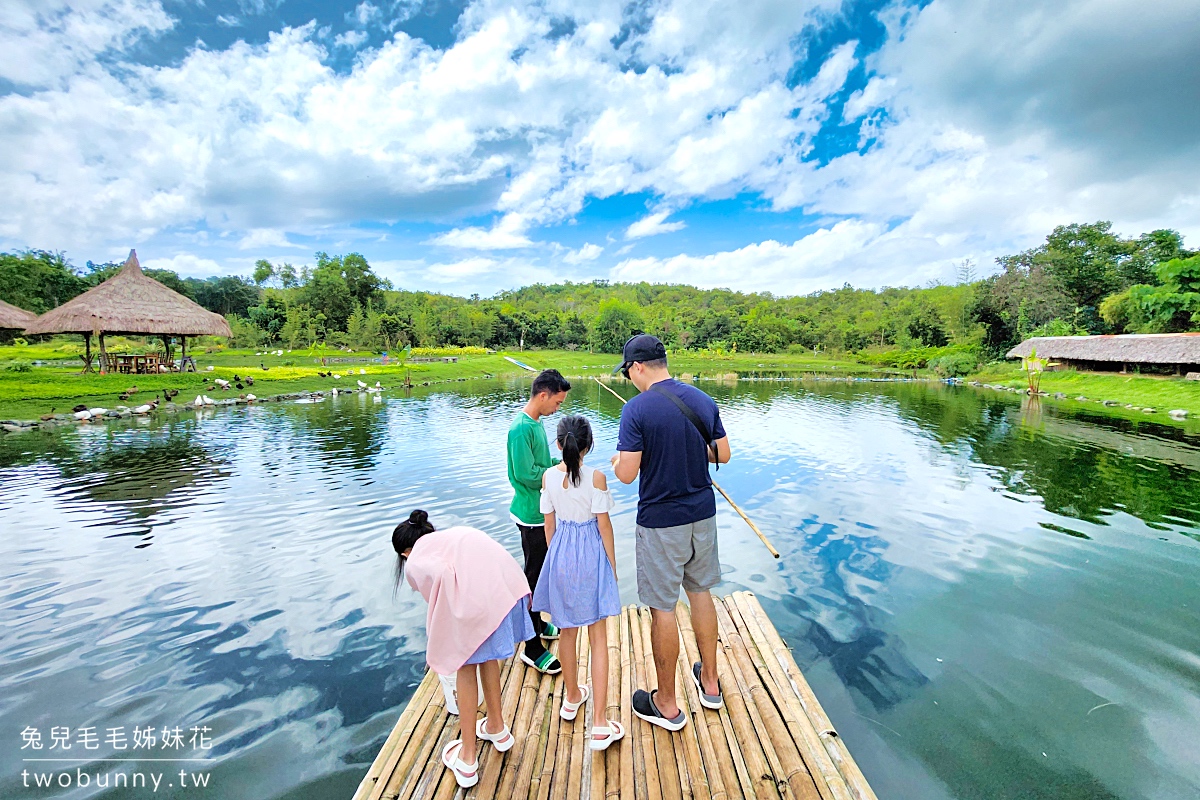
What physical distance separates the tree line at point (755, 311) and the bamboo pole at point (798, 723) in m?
45.0

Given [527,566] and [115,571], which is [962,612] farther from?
[115,571]

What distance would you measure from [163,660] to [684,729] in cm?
483

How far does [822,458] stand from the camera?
13492 mm

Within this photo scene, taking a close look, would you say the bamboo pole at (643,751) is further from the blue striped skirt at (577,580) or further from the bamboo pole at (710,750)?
the blue striped skirt at (577,580)

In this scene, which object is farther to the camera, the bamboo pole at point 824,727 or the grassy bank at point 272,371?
the grassy bank at point 272,371

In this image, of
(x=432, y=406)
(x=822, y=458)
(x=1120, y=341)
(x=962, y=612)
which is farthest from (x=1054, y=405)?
(x=432, y=406)

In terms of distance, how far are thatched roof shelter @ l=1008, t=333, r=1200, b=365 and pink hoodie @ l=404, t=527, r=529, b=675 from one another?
3808cm

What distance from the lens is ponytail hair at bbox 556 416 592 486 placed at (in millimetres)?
3135

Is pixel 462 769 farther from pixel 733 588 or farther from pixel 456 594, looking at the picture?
pixel 733 588

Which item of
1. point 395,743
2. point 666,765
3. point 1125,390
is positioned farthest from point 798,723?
point 1125,390

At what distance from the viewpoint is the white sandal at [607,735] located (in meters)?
3.05

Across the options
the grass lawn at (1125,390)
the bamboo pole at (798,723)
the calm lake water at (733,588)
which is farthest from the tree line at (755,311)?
the bamboo pole at (798,723)

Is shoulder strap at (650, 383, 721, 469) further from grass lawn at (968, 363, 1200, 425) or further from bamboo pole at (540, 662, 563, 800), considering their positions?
grass lawn at (968, 363, 1200, 425)

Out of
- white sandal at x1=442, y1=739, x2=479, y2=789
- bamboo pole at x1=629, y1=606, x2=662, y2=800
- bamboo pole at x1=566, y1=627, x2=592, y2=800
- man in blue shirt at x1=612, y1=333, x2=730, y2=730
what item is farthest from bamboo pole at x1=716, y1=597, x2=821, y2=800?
white sandal at x1=442, y1=739, x2=479, y2=789
